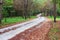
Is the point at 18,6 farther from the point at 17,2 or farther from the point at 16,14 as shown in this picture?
the point at 16,14

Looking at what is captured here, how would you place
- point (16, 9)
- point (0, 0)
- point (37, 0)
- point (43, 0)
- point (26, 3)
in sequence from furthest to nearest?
point (43, 0) → point (37, 0) → point (16, 9) → point (26, 3) → point (0, 0)

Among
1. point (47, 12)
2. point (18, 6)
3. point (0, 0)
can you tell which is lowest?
point (47, 12)

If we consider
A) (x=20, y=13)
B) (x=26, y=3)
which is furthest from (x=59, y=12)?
(x=26, y=3)

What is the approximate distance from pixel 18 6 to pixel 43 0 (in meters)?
29.3

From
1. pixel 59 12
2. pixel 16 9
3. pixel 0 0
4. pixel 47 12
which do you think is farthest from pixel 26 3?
pixel 47 12

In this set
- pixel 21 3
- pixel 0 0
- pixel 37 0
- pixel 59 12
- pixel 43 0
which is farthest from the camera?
pixel 43 0

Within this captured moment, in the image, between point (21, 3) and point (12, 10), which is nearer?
point (21, 3)

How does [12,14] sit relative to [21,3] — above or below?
below

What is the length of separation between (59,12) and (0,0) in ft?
197

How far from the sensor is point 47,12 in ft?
333

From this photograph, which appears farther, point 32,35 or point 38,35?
point 38,35

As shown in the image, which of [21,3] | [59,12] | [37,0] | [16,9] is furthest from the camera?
[59,12]

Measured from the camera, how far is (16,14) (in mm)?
79375

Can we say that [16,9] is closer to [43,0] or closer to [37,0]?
[37,0]
